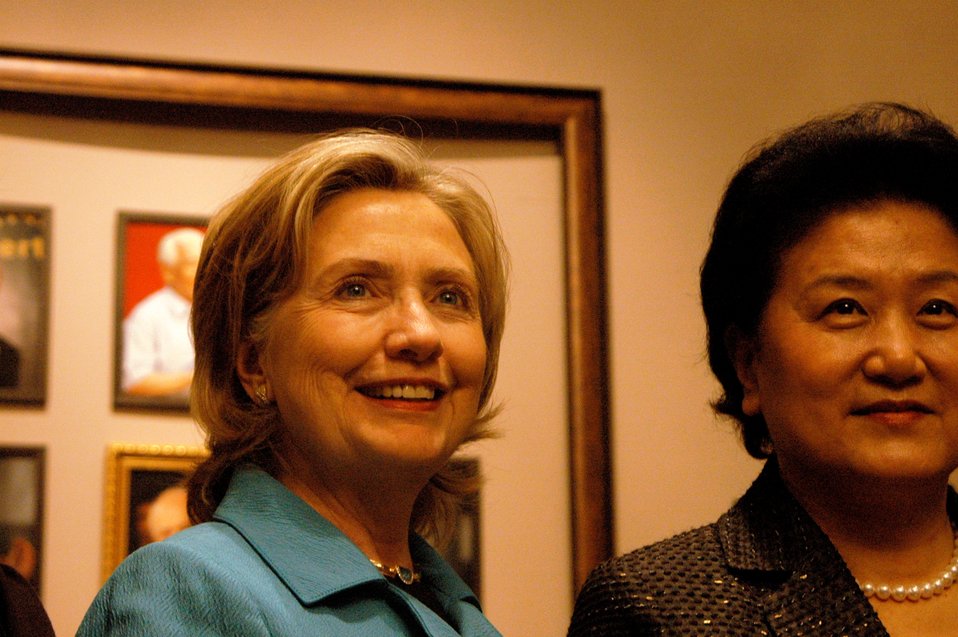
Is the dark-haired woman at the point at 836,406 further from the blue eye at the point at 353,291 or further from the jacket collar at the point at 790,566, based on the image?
the blue eye at the point at 353,291

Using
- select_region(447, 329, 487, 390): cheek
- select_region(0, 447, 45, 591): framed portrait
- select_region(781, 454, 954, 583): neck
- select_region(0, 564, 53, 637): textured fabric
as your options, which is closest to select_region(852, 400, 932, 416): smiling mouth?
select_region(781, 454, 954, 583): neck

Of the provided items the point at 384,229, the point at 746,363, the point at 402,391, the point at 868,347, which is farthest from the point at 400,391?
the point at 868,347

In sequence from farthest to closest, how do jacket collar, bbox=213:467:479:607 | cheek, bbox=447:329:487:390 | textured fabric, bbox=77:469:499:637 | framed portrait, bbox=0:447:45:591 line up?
1. framed portrait, bbox=0:447:45:591
2. cheek, bbox=447:329:487:390
3. jacket collar, bbox=213:467:479:607
4. textured fabric, bbox=77:469:499:637

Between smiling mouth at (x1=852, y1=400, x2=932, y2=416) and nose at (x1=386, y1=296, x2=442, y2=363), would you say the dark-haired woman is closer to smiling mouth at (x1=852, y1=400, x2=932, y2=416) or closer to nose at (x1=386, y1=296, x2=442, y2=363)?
smiling mouth at (x1=852, y1=400, x2=932, y2=416)

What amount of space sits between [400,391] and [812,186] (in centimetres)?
64

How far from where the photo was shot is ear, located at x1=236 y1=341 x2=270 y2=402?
194cm

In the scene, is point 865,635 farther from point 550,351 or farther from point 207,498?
point 550,351

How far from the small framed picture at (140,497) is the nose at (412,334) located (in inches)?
38.3

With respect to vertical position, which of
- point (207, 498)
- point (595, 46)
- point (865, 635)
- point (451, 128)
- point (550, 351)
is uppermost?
point (595, 46)

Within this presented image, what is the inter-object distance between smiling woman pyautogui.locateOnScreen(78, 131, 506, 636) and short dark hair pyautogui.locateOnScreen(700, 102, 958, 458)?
0.39 meters

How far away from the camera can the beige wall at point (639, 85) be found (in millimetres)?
2811

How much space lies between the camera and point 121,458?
8.89 ft

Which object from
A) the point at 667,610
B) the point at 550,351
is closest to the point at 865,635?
the point at 667,610

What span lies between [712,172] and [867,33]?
55cm
